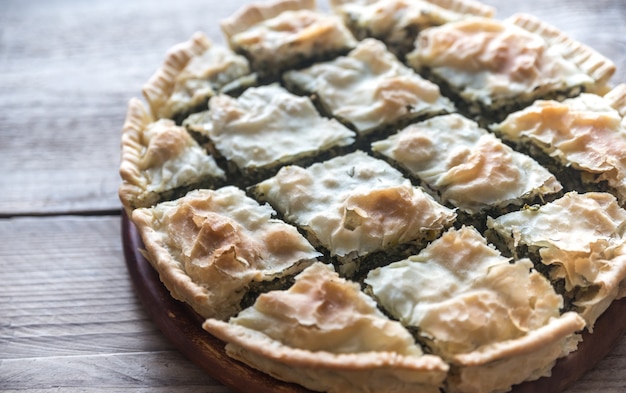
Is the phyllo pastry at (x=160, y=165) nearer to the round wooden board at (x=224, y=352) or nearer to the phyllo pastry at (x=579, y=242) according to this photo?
the round wooden board at (x=224, y=352)

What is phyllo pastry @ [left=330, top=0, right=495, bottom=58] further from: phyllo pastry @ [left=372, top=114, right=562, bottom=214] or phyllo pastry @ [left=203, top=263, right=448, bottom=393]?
phyllo pastry @ [left=203, top=263, right=448, bottom=393]

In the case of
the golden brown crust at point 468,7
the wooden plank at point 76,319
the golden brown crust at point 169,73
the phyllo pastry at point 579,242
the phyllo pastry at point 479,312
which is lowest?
the wooden plank at point 76,319

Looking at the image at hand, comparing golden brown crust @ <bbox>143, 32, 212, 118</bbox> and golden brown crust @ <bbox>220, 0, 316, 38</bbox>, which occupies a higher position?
golden brown crust @ <bbox>220, 0, 316, 38</bbox>

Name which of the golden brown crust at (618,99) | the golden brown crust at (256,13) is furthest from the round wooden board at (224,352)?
the golden brown crust at (256,13)

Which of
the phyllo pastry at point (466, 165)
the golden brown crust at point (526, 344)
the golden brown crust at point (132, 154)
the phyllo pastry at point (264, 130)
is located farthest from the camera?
the phyllo pastry at point (264, 130)

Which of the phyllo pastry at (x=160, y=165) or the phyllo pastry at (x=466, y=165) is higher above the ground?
the phyllo pastry at (x=466, y=165)

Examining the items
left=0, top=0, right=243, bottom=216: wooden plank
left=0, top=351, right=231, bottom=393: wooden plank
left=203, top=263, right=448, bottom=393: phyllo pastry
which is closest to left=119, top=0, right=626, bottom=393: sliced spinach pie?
left=203, top=263, right=448, bottom=393: phyllo pastry

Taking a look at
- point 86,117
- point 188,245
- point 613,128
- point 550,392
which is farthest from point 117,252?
point 613,128
